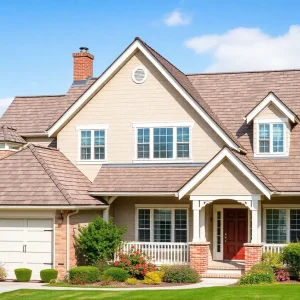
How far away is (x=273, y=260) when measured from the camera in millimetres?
25516

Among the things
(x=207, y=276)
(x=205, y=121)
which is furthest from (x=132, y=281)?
(x=205, y=121)

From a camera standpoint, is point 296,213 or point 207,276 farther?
point 296,213

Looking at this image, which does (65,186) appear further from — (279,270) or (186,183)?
(279,270)

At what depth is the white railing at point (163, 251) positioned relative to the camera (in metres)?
27.5

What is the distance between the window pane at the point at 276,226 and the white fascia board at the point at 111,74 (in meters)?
3.19

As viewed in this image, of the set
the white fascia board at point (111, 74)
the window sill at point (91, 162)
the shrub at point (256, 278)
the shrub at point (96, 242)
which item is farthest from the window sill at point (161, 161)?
the shrub at point (256, 278)

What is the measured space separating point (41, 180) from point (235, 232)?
28.9 feet

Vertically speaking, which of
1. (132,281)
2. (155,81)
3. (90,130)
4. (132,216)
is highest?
(155,81)

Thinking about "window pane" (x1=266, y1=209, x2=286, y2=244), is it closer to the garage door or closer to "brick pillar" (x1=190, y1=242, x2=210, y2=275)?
"brick pillar" (x1=190, y1=242, x2=210, y2=275)

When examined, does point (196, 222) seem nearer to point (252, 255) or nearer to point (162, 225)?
point (252, 255)

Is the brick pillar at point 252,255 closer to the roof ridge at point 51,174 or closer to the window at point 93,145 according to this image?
Result: the roof ridge at point 51,174

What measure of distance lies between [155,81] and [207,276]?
8798 mm

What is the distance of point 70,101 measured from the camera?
3388 cm

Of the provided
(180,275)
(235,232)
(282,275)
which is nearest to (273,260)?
(282,275)
